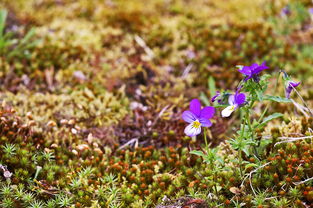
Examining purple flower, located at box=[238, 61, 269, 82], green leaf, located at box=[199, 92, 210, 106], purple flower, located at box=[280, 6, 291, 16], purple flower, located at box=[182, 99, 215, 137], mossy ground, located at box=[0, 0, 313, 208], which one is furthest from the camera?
purple flower, located at box=[280, 6, 291, 16]

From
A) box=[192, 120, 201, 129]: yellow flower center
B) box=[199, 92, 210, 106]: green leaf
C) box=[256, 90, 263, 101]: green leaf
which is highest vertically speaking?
box=[256, 90, 263, 101]: green leaf

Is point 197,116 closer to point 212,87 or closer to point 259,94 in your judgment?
point 259,94

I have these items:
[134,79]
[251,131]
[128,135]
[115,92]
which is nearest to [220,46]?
[134,79]

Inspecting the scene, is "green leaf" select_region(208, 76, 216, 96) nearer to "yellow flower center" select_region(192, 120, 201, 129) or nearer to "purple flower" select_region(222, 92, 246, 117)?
"purple flower" select_region(222, 92, 246, 117)

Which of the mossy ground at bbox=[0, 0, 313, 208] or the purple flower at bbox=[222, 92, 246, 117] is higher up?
the purple flower at bbox=[222, 92, 246, 117]

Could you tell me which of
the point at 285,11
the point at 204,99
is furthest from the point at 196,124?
the point at 285,11

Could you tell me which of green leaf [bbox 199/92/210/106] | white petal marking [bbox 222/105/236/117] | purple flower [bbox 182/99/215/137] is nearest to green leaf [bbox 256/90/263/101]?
white petal marking [bbox 222/105/236/117]

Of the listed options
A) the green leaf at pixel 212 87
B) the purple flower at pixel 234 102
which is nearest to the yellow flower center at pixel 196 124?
the purple flower at pixel 234 102
